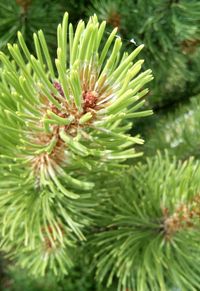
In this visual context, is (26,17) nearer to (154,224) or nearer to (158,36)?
(158,36)

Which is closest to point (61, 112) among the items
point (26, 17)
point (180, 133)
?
point (26, 17)

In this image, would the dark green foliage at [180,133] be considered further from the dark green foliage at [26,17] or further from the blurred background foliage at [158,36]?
the dark green foliage at [26,17]

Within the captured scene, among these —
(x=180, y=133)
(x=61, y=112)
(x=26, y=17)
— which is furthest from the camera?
(x=180, y=133)

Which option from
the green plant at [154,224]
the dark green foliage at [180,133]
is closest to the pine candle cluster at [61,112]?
the green plant at [154,224]

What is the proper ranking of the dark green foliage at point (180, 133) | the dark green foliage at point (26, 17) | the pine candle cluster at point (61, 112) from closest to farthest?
the pine candle cluster at point (61, 112) → the dark green foliage at point (26, 17) → the dark green foliage at point (180, 133)

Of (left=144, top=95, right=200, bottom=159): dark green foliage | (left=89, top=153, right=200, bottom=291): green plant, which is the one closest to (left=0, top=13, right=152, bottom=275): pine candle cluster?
(left=89, top=153, right=200, bottom=291): green plant

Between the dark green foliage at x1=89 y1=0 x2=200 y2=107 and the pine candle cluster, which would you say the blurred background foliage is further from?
the pine candle cluster

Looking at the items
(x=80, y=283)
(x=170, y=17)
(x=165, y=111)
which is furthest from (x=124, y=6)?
(x=80, y=283)

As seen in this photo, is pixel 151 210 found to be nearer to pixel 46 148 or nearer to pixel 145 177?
pixel 145 177

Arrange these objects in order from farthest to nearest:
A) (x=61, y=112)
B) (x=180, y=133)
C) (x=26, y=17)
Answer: (x=180, y=133)
(x=26, y=17)
(x=61, y=112)

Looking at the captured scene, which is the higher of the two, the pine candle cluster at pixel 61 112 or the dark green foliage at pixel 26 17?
the dark green foliage at pixel 26 17
